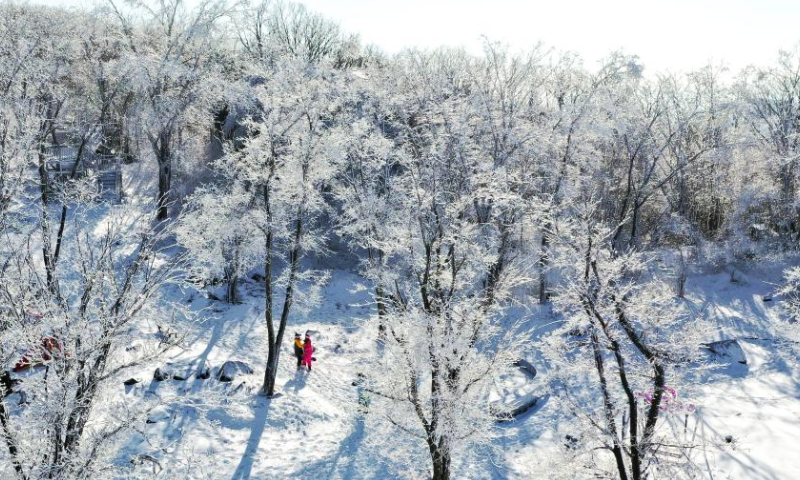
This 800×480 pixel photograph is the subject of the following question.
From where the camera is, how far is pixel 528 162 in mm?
22844

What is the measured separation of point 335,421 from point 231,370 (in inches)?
149

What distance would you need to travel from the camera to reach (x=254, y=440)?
14.1 metres

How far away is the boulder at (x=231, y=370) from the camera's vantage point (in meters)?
16.3

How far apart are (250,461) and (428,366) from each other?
5.53m

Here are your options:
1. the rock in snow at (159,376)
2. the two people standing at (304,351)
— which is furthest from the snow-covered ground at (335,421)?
the two people standing at (304,351)

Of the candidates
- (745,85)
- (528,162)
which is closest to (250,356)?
(528,162)

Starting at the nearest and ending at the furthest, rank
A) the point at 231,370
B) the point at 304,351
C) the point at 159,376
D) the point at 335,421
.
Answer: the point at 159,376
the point at 335,421
the point at 231,370
the point at 304,351

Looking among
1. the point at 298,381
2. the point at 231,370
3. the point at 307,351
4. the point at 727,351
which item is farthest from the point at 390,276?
the point at 727,351

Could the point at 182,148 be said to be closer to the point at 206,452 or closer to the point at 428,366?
the point at 206,452

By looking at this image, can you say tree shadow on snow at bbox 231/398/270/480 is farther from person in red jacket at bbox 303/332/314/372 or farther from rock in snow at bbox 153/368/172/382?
rock in snow at bbox 153/368/172/382

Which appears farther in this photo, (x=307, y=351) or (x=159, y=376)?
(x=307, y=351)

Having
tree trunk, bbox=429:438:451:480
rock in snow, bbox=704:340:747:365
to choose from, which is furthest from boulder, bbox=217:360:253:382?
rock in snow, bbox=704:340:747:365

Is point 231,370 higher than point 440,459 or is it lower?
lower

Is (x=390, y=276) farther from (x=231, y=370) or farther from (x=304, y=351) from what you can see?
(x=231, y=370)
